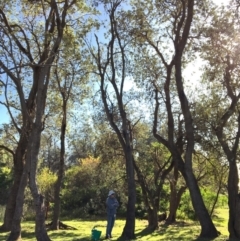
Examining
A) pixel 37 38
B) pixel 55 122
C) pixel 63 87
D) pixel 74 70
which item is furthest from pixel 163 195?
pixel 37 38

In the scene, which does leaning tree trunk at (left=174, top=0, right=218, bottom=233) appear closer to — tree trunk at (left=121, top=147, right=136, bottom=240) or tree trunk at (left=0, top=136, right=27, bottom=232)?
tree trunk at (left=121, top=147, right=136, bottom=240)

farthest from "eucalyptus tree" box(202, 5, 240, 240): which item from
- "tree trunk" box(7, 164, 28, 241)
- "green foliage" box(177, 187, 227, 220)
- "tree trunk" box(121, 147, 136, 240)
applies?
"green foliage" box(177, 187, 227, 220)

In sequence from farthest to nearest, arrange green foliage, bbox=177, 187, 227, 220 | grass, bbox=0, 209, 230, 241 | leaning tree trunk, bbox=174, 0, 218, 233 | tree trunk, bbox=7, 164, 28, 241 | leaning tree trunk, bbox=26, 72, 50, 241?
1. green foliage, bbox=177, 187, 227, 220
2. grass, bbox=0, 209, 230, 241
3. leaning tree trunk, bbox=174, 0, 218, 233
4. tree trunk, bbox=7, 164, 28, 241
5. leaning tree trunk, bbox=26, 72, 50, 241

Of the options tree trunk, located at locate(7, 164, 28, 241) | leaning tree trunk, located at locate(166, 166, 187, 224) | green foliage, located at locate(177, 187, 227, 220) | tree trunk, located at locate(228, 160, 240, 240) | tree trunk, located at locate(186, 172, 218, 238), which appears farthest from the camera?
green foliage, located at locate(177, 187, 227, 220)

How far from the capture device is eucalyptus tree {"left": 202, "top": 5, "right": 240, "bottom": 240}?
14453 mm

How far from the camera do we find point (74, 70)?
1809 cm

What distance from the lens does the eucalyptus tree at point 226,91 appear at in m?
14.5

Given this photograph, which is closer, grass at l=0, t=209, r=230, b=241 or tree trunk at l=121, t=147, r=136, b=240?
tree trunk at l=121, t=147, r=136, b=240

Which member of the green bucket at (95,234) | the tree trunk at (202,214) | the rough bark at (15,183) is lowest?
the green bucket at (95,234)

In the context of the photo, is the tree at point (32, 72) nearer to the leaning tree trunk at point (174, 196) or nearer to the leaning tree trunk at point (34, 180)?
the leaning tree trunk at point (34, 180)

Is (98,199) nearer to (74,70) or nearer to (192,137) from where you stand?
(74,70)

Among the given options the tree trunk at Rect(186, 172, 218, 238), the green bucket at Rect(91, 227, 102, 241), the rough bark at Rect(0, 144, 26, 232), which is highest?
the rough bark at Rect(0, 144, 26, 232)

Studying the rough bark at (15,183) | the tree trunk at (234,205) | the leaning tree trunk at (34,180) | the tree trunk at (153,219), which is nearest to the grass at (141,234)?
the tree trunk at (153,219)

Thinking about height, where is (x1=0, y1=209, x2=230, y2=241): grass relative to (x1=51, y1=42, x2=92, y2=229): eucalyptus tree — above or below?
below
